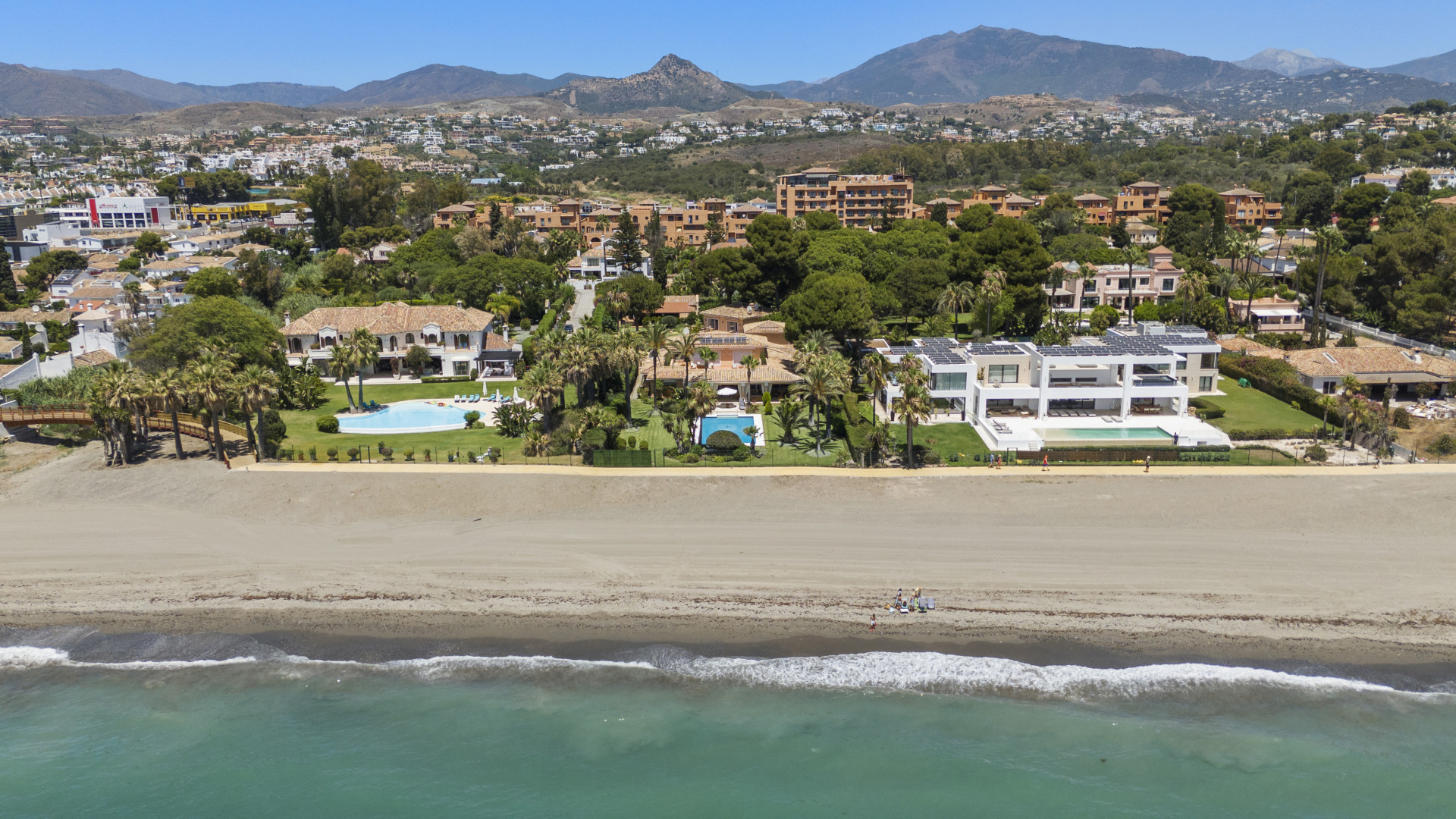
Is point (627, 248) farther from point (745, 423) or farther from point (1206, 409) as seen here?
point (1206, 409)

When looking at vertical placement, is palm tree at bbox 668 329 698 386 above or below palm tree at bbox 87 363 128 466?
above

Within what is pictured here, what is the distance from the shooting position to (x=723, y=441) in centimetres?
4466

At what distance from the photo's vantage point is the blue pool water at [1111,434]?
153 feet

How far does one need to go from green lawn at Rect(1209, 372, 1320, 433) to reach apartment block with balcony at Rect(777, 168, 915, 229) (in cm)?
7084

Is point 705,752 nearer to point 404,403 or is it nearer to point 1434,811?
point 1434,811

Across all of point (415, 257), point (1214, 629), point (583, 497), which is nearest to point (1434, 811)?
point (1214, 629)

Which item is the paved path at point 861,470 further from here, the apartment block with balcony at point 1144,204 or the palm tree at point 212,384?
the apartment block with balcony at point 1144,204

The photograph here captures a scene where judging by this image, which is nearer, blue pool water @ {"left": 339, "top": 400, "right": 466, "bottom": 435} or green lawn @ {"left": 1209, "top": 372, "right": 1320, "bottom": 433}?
green lawn @ {"left": 1209, "top": 372, "right": 1320, "bottom": 433}

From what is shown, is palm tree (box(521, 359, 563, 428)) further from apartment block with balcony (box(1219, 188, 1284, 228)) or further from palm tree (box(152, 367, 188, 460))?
apartment block with balcony (box(1219, 188, 1284, 228))

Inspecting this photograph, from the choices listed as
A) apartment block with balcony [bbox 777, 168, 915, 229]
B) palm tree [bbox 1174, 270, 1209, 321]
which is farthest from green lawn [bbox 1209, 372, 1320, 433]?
apartment block with balcony [bbox 777, 168, 915, 229]

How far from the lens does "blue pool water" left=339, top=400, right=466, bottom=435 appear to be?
50688mm

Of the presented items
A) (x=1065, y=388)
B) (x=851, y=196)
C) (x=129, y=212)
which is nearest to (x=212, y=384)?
(x=1065, y=388)

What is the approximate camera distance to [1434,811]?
2355cm

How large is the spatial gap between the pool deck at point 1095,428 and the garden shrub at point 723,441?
12596mm
